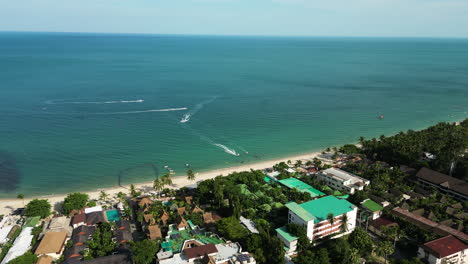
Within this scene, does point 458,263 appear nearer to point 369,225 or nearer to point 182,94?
point 369,225

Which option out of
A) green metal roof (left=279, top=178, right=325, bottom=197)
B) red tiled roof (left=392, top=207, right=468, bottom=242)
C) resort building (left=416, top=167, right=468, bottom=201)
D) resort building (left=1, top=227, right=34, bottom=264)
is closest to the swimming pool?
resort building (left=1, top=227, right=34, bottom=264)

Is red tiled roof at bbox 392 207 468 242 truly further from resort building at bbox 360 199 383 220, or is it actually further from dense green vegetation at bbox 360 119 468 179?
dense green vegetation at bbox 360 119 468 179

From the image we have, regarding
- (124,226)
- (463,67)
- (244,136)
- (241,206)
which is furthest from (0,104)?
(463,67)

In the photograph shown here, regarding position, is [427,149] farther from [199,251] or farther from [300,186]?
[199,251]

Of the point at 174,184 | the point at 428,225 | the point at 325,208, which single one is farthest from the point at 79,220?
the point at 428,225

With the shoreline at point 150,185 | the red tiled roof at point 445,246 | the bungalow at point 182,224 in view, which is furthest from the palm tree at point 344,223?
the shoreline at point 150,185

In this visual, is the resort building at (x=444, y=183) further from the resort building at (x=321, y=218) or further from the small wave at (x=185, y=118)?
the small wave at (x=185, y=118)
